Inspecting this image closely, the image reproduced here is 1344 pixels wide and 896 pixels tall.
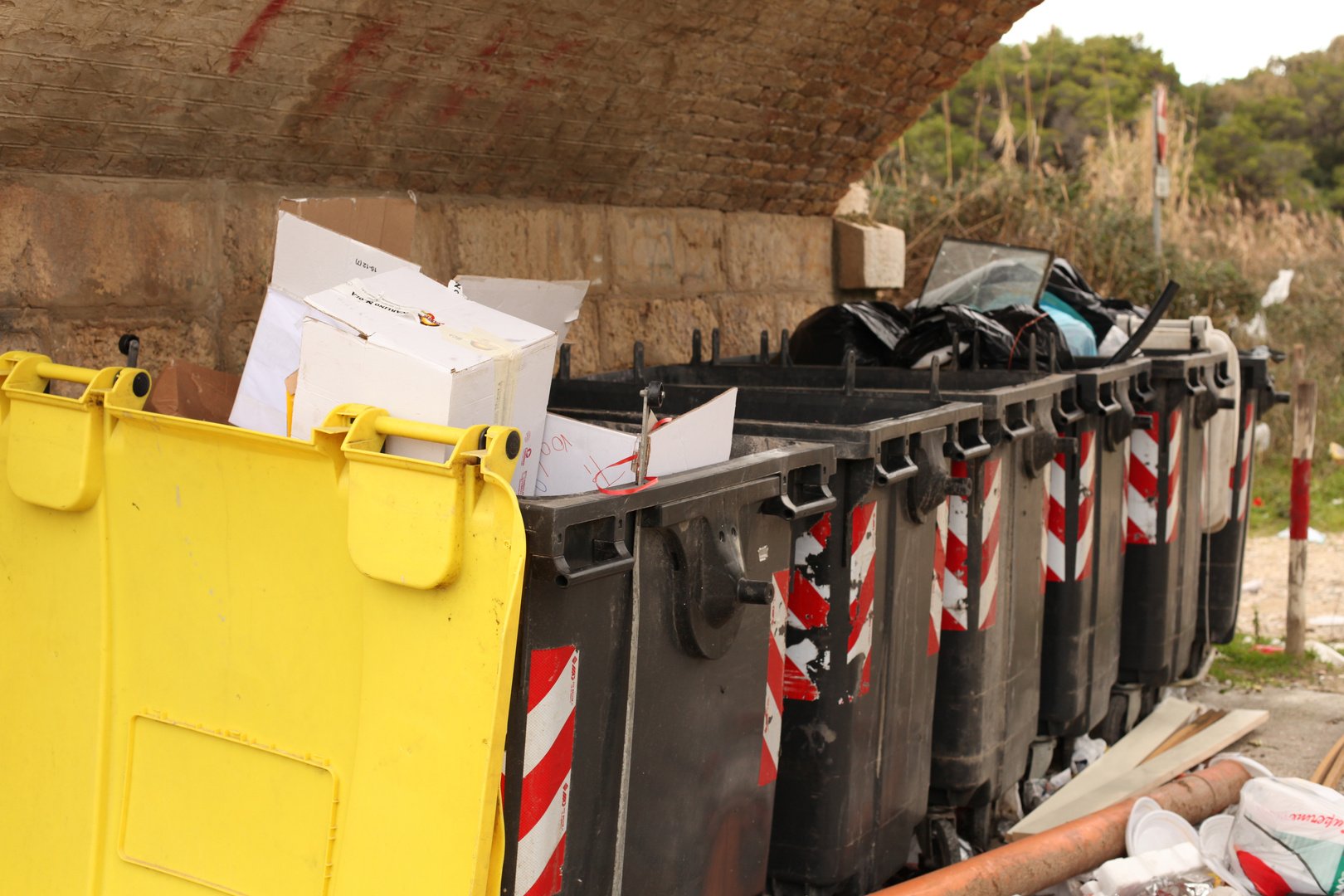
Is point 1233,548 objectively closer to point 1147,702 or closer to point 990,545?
point 1147,702

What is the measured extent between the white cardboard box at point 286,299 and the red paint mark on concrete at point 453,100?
4.57 feet

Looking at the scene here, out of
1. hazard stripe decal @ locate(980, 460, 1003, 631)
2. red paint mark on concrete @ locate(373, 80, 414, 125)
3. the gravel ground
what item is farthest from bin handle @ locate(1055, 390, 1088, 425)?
the gravel ground

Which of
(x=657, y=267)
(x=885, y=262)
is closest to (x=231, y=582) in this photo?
(x=657, y=267)

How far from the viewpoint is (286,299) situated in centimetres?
283

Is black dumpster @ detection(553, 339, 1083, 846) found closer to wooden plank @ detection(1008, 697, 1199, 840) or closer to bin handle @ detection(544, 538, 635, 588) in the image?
wooden plank @ detection(1008, 697, 1199, 840)

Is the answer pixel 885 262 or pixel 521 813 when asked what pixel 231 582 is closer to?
pixel 521 813

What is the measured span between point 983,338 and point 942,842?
5.93 ft

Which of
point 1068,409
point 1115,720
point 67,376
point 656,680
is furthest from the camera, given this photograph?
point 1115,720

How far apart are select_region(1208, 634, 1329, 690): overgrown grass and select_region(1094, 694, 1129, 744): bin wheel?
107 centimetres

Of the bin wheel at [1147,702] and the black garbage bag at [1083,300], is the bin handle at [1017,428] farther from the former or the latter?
the bin wheel at [1147,702]

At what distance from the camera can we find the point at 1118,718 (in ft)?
17.5

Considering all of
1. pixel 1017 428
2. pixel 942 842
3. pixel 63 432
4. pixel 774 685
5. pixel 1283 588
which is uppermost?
pixel 1017 428

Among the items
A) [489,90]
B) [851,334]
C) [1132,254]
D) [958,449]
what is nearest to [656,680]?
[958,449]

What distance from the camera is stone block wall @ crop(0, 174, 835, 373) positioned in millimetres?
3422
